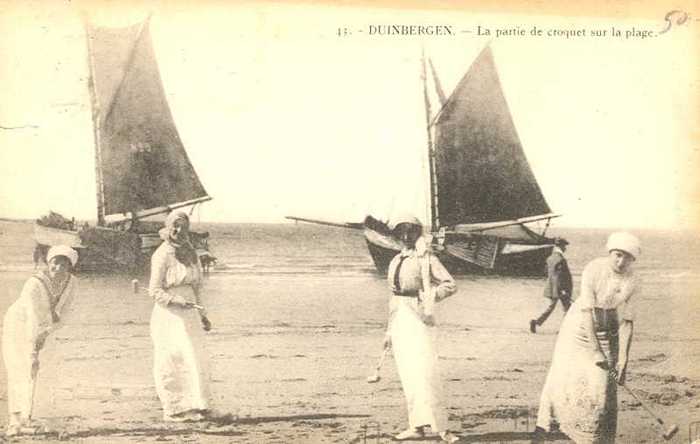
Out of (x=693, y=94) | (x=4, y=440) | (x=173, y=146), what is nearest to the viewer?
(x=4, y=440)

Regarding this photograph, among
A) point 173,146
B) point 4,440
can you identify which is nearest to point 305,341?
point 173,146

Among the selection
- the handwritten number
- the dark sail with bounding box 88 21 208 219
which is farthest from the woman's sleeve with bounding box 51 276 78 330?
the handwritten number

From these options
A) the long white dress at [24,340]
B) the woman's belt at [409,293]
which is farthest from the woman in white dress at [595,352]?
the long white dress at [24,340]

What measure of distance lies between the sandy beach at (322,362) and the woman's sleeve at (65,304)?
0.05 meters

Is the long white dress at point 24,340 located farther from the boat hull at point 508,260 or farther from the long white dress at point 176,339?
the boat hull at point 508,260

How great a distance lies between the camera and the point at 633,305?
4871 mm

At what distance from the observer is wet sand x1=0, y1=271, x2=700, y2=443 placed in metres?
4.73

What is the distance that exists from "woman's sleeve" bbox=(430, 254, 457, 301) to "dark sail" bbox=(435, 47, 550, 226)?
73 centimetres

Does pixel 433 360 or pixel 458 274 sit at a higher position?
pixel 458 274

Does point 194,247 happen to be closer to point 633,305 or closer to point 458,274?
point 458,274

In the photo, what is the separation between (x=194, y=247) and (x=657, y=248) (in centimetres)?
272

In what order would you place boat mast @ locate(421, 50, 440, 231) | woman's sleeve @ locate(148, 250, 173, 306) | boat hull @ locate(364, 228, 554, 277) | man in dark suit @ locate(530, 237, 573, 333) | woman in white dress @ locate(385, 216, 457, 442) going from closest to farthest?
woman's sleeve @ locate(148, 250, 173, 306), woman in white dress @ locate(385, 216, 457, 442), boat mast @ locate(421, 50, 440, 231), man in dark suit @ locate(530, 237, 573, 333), boat hull @ locate(364, 228, 554, 277)

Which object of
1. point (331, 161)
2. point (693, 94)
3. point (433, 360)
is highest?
point (693, 94)

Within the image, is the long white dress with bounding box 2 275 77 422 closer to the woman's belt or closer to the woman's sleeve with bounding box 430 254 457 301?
the woman's belt
